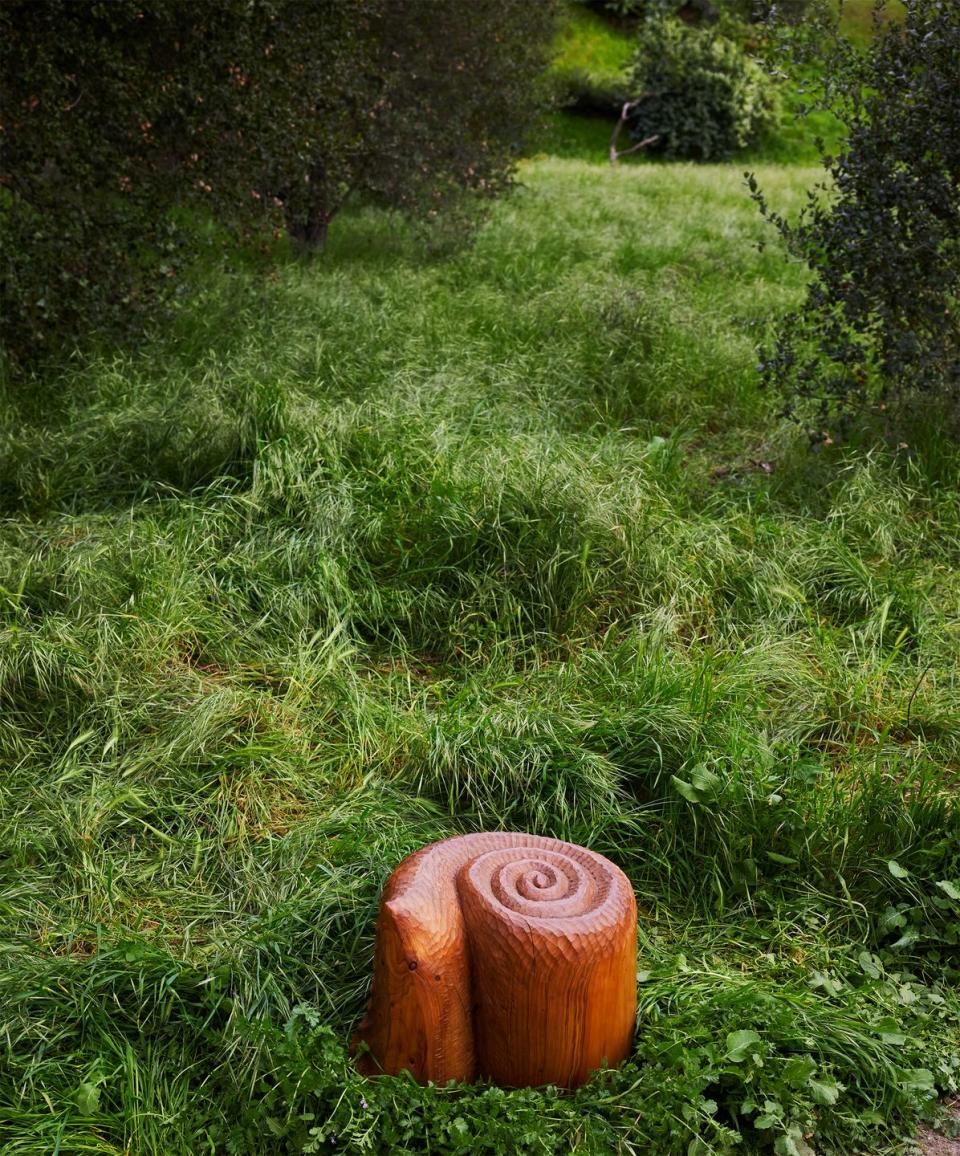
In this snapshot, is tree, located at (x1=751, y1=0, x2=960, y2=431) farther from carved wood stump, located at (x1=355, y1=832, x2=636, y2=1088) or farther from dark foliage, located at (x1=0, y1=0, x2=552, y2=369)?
carved wood stump, located at (x1=355, y1=832, x2=636, y2=1088)

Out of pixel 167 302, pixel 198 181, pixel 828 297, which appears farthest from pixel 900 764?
pixel 198 181

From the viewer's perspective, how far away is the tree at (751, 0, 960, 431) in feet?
18.8

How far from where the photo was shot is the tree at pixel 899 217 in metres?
5.73

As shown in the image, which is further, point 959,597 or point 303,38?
point 303,38

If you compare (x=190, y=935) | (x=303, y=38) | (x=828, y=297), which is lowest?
(x=190, y=935)

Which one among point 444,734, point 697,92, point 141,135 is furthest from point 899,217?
point 697,92

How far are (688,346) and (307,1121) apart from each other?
19.3 ft

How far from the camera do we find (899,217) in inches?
234

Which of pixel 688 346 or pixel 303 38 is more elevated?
pixel 303 38

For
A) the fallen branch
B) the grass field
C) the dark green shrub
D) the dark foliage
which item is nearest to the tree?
the grass field

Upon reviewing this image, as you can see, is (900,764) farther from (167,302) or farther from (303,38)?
(303,38)

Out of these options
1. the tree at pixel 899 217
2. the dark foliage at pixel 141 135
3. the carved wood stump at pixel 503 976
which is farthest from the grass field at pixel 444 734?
the dark foliage at pixel 141 135

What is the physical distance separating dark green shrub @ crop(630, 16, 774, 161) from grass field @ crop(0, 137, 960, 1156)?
1917cm

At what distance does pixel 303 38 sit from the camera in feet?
25.8
